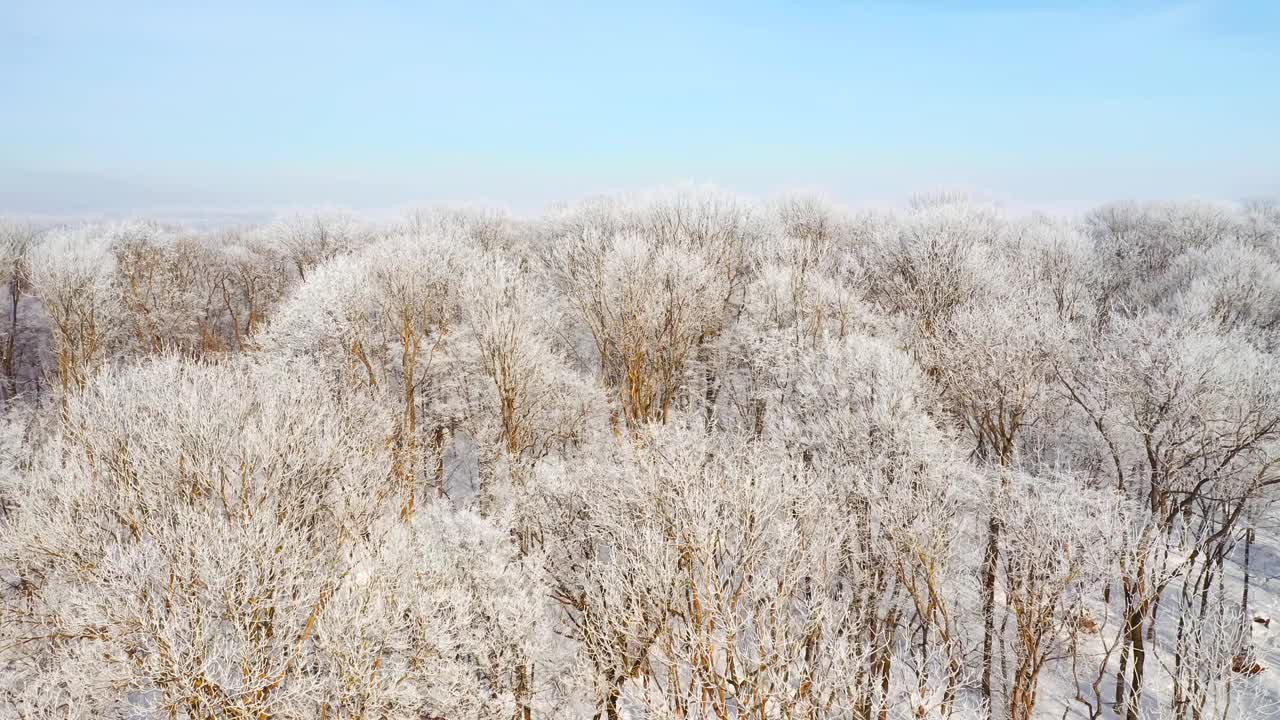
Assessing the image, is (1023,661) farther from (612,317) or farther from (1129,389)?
(612,317)

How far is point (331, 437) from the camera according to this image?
17.0 meters

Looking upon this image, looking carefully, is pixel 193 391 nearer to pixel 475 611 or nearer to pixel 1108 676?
pixel 475 611

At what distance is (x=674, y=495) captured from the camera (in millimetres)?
15477

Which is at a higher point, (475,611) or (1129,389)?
(1129,389)

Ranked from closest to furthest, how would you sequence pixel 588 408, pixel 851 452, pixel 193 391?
1. pixel 193 391
2. pixel 851 452
3. pixel 588 408

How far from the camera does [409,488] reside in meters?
22.3

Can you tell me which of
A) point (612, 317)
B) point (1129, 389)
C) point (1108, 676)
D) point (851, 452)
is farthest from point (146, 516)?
point (1108, 676)

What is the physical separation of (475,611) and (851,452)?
12645mm

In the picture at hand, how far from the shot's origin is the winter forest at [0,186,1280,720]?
13.3 meters

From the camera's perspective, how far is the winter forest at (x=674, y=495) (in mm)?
13281

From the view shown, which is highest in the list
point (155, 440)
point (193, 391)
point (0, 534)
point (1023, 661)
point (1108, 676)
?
point (193, 391)

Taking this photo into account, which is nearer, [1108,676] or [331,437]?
[331,437]

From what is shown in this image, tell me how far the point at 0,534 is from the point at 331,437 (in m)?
8.00

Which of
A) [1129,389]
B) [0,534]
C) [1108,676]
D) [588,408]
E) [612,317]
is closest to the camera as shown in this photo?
[0,534]
